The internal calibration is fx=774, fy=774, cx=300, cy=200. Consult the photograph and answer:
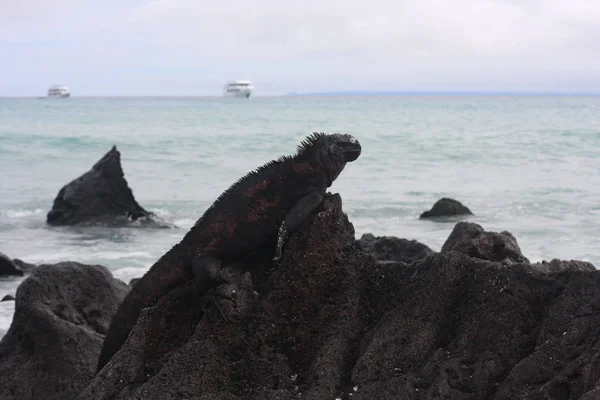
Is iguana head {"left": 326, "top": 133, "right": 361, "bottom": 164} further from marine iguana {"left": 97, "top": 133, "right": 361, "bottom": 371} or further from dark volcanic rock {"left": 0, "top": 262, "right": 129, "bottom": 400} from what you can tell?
dark volcanic rock {"left": 0, "top": 262, "right": 129, "bottom": 400}

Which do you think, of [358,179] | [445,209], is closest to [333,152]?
[445,209]

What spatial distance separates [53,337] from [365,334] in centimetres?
232

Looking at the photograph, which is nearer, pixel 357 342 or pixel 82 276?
pixel 357 342

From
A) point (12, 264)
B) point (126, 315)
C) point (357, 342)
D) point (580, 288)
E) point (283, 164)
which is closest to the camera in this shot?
point (580, 288)

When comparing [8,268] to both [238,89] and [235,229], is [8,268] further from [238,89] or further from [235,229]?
[238,89]

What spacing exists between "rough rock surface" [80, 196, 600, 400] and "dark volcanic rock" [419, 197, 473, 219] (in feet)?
34.1

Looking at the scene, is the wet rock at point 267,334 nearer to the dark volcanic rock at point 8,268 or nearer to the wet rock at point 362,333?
the wet rock at point 362,333

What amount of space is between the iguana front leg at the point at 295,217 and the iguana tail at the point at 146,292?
2.01 feet

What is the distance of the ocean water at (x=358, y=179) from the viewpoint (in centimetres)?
1227

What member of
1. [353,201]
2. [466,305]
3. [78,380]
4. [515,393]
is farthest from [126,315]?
[353,201]

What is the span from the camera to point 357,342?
11.3 feet

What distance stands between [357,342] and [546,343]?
2.72 feet

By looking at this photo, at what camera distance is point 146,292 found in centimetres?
421

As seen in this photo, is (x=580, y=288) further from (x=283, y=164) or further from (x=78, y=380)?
(x=78, y=380)
